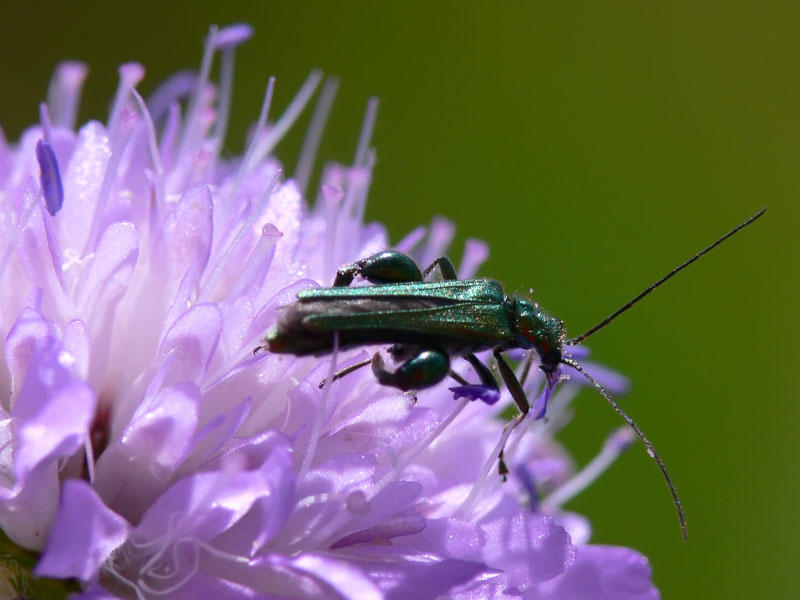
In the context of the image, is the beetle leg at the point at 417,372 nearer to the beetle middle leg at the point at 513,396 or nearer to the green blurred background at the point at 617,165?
the beetle middle leg at the point at 513,396

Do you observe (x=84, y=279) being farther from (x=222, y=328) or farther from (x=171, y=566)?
(x=171, y=566)

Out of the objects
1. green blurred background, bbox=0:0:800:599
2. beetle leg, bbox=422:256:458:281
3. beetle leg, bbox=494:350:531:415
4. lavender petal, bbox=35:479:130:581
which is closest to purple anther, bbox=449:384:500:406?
beetle leg, bbox=494:350:531:415

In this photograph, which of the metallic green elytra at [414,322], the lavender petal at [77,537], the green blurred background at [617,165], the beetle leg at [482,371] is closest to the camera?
the lavender petal at [77,537]

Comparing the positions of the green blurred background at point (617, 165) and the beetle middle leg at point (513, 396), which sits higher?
the green blurred background at point (617, 165)

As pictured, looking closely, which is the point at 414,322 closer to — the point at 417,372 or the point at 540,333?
the point at 417,372

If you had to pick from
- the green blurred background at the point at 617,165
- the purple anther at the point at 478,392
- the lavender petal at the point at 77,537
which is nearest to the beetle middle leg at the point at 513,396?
the purple anther at the point at 478,392

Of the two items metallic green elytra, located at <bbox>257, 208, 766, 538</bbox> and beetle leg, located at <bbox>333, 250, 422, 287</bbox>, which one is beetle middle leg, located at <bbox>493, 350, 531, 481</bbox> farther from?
beetle leg, located at <bbox>333, 250, 422, 287</bbox>

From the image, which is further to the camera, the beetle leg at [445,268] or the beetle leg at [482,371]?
the beetle leg at [445,268]
